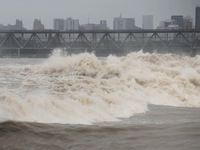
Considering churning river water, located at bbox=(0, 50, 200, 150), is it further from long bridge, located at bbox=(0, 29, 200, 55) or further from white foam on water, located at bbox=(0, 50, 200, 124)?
long bridge, located at bbox=(0, 29, 200, 55)

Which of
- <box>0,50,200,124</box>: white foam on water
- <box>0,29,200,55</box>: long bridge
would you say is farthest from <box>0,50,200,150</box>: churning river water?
<box>0,29,200,55</box>: long bridge

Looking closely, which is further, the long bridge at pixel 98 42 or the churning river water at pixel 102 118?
the long bridge at pixel 98 42

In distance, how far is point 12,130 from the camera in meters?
8.09

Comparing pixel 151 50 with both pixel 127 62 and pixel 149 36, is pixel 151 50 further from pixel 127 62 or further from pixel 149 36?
pixel 127 62


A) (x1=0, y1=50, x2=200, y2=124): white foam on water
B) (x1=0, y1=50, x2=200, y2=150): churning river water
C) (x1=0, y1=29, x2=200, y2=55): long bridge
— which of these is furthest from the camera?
(x1=0, y1=29, x2=200, y2=55): long bridge

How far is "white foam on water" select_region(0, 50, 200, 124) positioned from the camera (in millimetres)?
10070

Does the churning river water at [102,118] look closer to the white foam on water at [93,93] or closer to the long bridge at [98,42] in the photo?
the white foam on water at [93,93]

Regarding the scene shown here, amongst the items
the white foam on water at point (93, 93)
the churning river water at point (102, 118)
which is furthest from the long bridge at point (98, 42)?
the churning river water at point (102, 118)

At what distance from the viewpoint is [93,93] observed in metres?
14.0

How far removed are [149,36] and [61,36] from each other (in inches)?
601

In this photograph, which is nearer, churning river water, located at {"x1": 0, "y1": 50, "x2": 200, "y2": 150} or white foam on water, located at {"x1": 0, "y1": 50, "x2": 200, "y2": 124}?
churning river water, located at {"x1": 0, "y1": 50, "x2": 200, "y2": 150}

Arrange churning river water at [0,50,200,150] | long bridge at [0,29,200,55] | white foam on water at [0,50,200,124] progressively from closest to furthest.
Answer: churning river water at [0,50,200,150] < white foam on water at [0,50,200,124] < long bridge at [0,29,200,55]

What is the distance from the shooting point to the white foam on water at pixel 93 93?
1007 centimetres

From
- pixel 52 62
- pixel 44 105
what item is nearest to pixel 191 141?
pixel 44 105
